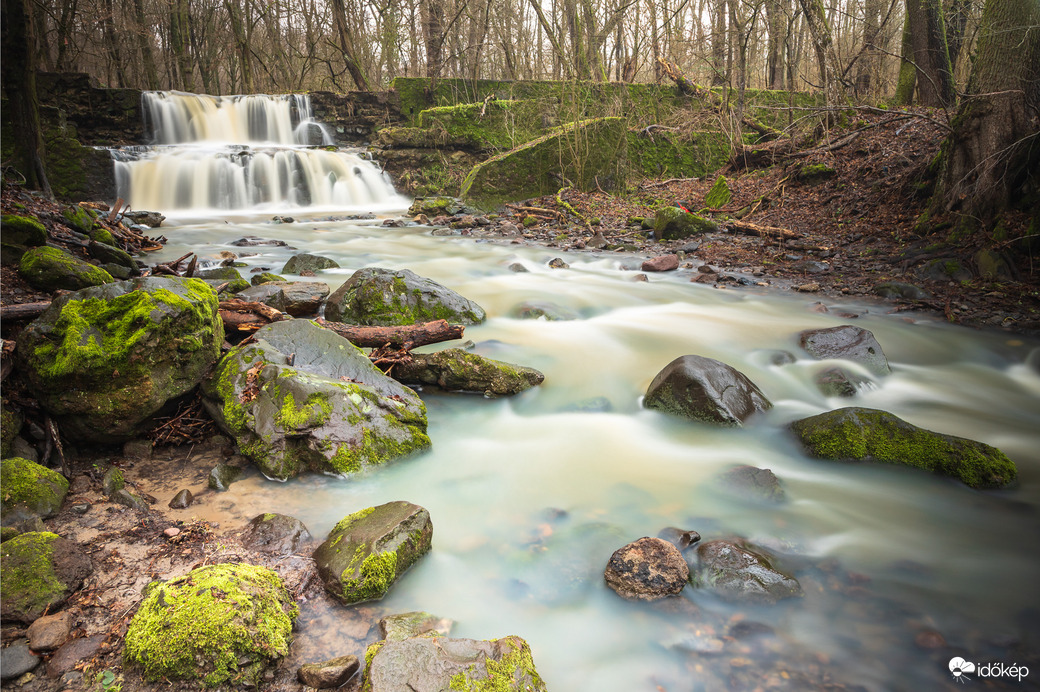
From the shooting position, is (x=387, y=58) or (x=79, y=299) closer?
(x=79, y=299)

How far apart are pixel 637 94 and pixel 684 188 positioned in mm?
4606

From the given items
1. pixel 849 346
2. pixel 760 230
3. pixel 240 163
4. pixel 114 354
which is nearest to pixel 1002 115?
pixel 760 230

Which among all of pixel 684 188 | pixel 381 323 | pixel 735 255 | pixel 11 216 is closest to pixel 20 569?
pixel 381 323

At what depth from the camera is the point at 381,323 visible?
512cm

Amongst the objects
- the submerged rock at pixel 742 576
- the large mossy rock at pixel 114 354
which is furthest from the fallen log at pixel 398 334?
the submerged rock at pixel 742 576

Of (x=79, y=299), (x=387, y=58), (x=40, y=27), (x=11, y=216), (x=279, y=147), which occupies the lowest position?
(x=79, y=299)

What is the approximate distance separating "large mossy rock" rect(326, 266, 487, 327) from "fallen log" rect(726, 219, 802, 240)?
6.58 meters

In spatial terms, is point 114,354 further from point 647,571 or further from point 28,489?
point 647,571

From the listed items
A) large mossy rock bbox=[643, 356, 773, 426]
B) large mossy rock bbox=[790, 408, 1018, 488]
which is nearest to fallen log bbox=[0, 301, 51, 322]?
large mossy rock bbox=[643, 356, 773, 426]

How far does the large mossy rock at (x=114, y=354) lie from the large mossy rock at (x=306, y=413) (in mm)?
281

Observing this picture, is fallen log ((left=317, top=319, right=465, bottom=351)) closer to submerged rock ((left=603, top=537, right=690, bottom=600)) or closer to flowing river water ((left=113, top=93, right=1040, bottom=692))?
flowing river water ((left=113, top=93, right=1040, bottom=692))

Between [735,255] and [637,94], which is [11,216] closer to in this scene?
[735,255]

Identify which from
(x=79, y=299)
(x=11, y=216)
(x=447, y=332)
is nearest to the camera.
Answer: (x=79, y=299)

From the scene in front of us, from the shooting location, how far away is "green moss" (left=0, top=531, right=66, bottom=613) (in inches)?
74.9
